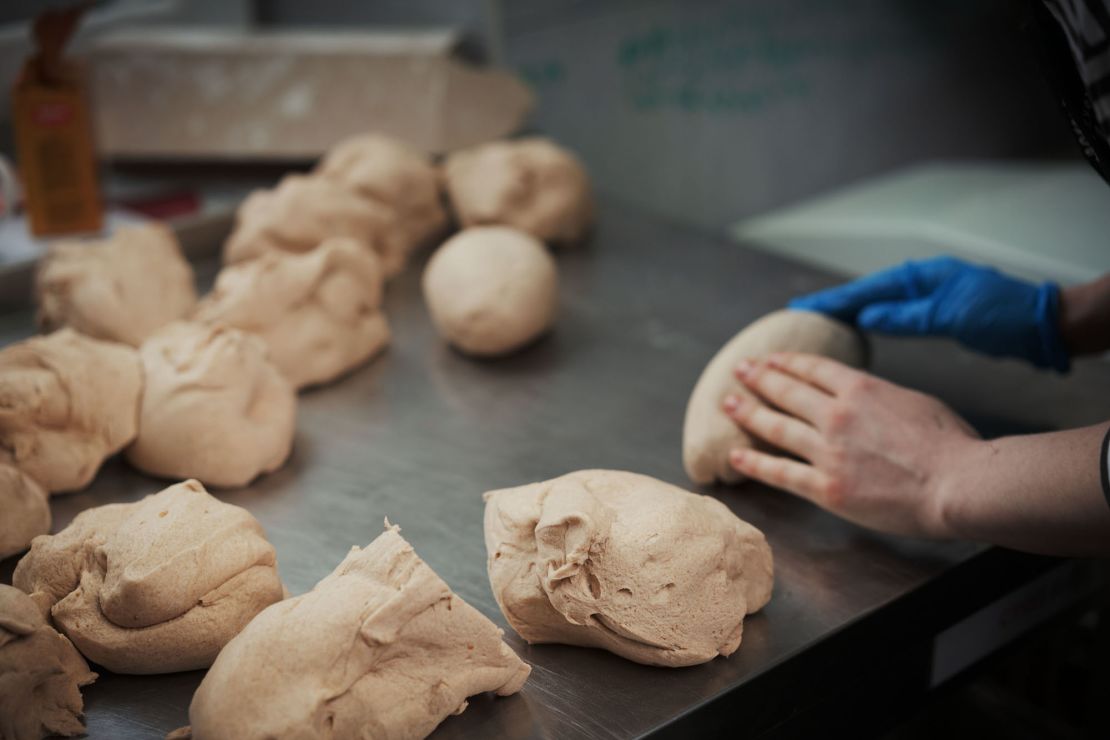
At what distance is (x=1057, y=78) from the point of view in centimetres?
137

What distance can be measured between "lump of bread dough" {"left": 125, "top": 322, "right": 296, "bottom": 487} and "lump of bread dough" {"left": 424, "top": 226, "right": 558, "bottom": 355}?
1.36 ft

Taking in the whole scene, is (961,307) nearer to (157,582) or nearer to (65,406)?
(157,582)

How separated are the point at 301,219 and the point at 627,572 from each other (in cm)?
128

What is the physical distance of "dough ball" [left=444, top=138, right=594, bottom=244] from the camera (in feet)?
7.80

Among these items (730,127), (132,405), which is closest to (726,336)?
(132,405)

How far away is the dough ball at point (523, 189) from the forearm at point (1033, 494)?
4.18 ft

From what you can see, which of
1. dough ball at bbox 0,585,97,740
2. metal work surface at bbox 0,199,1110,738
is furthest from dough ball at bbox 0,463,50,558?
dough ball at bbox 0,585,97,740

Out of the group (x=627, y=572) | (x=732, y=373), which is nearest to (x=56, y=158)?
(x=732, y=373)

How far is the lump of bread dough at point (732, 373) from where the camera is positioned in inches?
62.1

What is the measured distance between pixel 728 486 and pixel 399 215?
1164mm

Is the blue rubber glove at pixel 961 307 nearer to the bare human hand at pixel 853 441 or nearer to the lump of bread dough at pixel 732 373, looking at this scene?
the lump of bread dough at pixel 732 373

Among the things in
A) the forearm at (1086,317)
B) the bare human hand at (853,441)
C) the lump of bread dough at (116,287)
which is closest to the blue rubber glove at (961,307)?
the forearm at (1086,317)

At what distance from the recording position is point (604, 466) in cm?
168

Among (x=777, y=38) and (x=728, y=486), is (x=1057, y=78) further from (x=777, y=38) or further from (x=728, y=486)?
(x=777, y=38)
